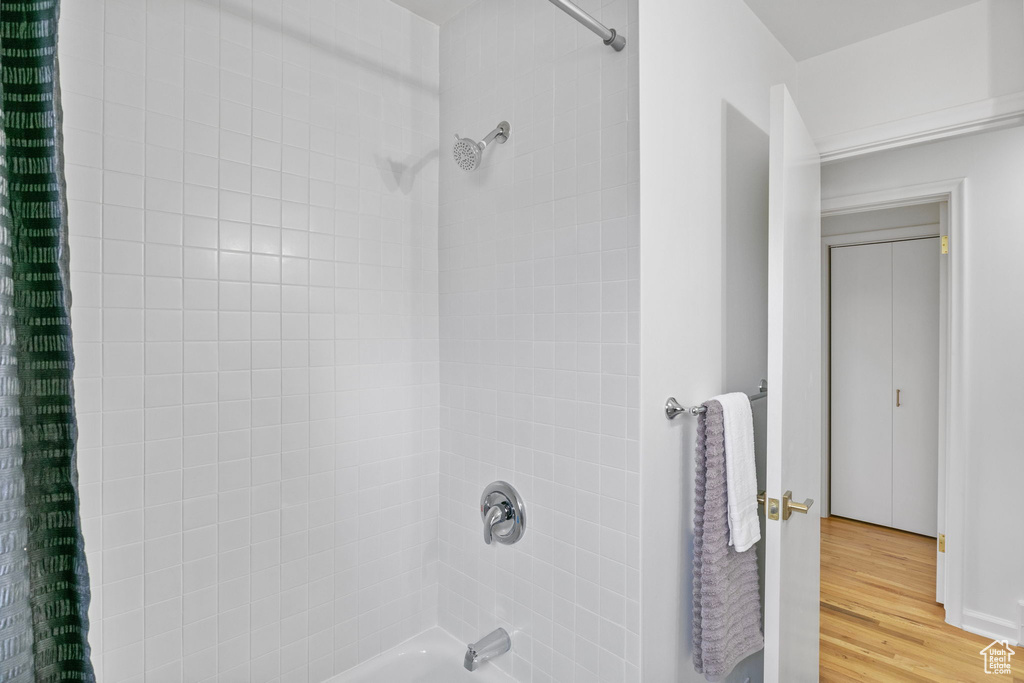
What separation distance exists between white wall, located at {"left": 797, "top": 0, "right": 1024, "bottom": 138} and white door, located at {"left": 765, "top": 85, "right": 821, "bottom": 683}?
380 millimetres

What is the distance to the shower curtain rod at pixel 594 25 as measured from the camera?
109 cm

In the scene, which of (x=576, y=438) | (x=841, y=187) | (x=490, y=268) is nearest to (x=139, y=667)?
(x=576, y=438)

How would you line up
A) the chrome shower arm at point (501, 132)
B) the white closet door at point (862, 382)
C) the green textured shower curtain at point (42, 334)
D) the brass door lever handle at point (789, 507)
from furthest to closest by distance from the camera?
the white closet door at point (862, 382)
the chrome shower arm at point (501, 132)
the brass door lever handle at point (789, 507)
the green textured shower curtain at point (42, 334)

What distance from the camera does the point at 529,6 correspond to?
1.43 m

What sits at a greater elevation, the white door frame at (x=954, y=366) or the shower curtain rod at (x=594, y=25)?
the shower curtain rod at (x=594, y=25)

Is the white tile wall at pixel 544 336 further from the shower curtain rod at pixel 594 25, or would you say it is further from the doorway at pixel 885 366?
the doorway at pixel 885 366

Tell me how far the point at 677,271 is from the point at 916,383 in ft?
10.2

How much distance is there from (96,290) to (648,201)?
1.25 meters

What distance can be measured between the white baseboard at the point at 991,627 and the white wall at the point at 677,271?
1832mm

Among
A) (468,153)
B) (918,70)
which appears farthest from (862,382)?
(468,153)

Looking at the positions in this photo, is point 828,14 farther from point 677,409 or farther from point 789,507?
point 789,507

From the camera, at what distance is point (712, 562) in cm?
129

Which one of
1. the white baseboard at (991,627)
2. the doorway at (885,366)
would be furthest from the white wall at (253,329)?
the doorway at (885,366)

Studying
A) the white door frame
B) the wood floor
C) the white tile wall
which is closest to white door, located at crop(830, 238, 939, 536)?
the wood floor
